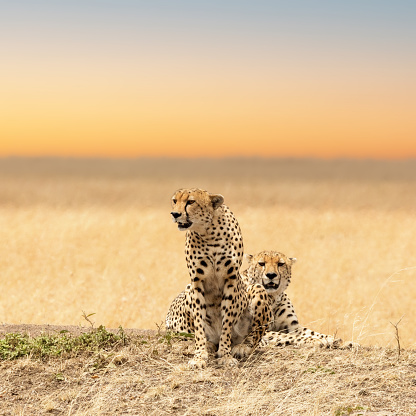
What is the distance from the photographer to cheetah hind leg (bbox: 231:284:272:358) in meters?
6.14

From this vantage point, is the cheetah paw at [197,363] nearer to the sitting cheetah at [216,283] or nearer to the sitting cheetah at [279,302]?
the sitting cheetah at [216,283]

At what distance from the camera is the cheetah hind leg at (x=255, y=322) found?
6145 mm

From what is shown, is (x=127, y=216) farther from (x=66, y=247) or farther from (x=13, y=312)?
(x=13, y=312)

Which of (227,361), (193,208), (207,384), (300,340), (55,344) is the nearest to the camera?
(207,384)

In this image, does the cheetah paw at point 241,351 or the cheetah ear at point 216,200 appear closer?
the cheetah ear at point 216,200

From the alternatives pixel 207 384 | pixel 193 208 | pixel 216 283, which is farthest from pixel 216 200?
pixel 207 384

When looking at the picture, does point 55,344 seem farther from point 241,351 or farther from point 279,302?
point 279,302

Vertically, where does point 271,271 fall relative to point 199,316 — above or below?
above

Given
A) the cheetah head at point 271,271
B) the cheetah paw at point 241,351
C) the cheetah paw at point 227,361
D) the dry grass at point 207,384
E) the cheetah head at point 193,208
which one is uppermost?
the cheetah head at point 193,208

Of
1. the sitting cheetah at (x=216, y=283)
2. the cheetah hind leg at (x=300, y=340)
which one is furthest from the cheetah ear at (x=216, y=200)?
the cheetah hind leg at (x=300, y=340)

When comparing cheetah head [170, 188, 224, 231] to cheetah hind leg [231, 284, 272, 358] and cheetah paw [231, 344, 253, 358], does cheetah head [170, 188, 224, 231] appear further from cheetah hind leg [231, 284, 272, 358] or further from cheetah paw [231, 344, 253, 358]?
cheetah paw [231, 344, 253, 358]

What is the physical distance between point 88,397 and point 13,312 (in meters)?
4.11

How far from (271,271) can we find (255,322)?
630 millimetres

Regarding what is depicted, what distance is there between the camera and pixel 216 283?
6086 mm
